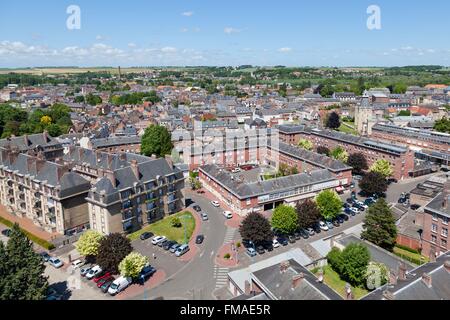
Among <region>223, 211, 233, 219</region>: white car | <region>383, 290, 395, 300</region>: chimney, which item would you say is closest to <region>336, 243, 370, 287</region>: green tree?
<region>383, 290, 395, 300</region>: chimney

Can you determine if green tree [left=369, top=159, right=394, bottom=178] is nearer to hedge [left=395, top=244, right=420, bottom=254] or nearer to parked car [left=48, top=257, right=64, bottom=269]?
hedge [left=395, top=244, right=420, bottom=254]

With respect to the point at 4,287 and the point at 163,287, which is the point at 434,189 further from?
the point at 4,287

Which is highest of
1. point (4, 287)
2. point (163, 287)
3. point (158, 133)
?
point (158, 133)

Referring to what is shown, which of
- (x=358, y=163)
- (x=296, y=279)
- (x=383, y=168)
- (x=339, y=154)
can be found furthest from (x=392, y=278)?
(x=339, y=154)

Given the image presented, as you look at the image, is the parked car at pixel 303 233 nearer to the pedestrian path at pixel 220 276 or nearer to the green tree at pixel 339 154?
the pedestrian path at pixel 220 276

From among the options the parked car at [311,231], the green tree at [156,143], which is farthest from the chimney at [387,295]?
the green tree at [156,143]

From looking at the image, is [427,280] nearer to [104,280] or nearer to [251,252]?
[251,252]

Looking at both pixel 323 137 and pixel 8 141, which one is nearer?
pixel 8 141

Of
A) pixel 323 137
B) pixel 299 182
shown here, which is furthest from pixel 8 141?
pixel 323 137
